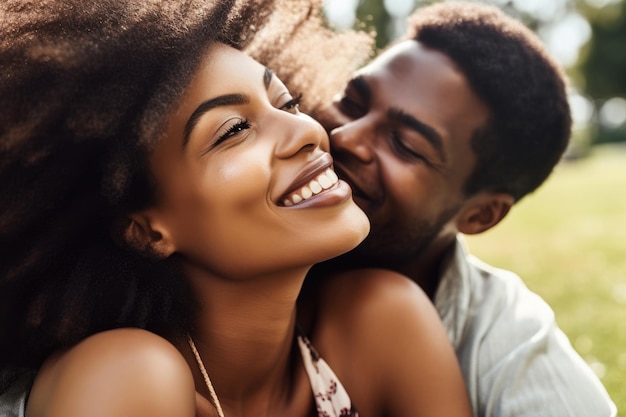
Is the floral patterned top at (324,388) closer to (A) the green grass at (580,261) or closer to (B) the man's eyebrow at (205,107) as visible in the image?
(B) the man's eyebrow at (205,107)

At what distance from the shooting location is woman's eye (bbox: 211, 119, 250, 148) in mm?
2305

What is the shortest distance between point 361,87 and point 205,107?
57.1 inches

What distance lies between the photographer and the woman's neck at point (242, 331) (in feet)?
8.10

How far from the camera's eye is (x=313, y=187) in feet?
7.77

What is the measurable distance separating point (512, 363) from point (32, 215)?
1.89 meters

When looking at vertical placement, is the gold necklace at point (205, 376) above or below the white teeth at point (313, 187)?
below

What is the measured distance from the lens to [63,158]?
225 centimetres

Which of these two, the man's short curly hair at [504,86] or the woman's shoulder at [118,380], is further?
the man's short curly hair at [504,86]

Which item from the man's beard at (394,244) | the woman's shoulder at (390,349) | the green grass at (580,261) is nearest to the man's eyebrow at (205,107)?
the woman's shoulder at (390,349)

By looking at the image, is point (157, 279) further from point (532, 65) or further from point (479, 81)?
point (532, 65)

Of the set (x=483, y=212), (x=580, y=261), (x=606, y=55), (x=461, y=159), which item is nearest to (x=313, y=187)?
(x=461, y=159)

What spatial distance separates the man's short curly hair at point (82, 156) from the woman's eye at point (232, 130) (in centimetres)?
17

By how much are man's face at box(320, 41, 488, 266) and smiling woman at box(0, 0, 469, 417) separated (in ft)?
2.67

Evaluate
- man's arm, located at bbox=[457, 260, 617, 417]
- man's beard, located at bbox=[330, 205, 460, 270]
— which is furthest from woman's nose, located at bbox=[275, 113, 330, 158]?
man's arm, located at bbox=[457, 260, 617, 417]
